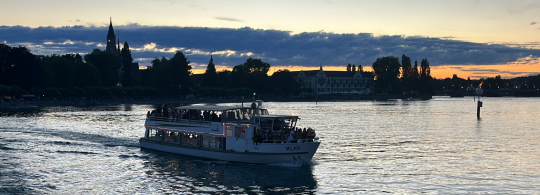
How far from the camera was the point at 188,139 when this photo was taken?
137ft

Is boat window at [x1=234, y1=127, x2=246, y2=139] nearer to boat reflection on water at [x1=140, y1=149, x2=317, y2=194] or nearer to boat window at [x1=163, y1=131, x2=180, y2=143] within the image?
boat reflection on water at [x1=140, y1=149, x2=317, y2=194]

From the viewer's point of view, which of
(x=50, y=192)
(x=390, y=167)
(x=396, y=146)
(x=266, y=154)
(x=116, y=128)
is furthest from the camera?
(x=116, y=128)

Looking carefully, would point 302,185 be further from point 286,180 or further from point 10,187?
point 10,187

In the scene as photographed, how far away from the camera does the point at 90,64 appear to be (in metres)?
175

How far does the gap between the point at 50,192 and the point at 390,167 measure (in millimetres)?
23721

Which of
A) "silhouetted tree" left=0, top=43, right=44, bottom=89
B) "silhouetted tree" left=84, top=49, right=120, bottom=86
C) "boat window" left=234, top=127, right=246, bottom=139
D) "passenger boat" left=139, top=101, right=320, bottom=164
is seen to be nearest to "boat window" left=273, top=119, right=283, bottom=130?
"passenger boat" left=139, top=101, right=320, bottom=164

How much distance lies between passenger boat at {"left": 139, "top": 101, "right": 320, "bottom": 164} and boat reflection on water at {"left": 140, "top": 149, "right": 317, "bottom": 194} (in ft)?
2.58

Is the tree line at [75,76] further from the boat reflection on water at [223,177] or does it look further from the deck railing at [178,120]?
the boat reflection on water at [223,177]

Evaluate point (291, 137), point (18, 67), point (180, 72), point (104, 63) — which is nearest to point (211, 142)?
point (291, 137)

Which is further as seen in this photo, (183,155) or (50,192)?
(183,155)

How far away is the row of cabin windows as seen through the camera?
38750mm

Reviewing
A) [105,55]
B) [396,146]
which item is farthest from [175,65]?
[396,146]

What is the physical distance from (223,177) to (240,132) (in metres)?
4.25

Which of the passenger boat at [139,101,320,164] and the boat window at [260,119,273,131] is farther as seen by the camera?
the boat window at [260,119,273,131]
